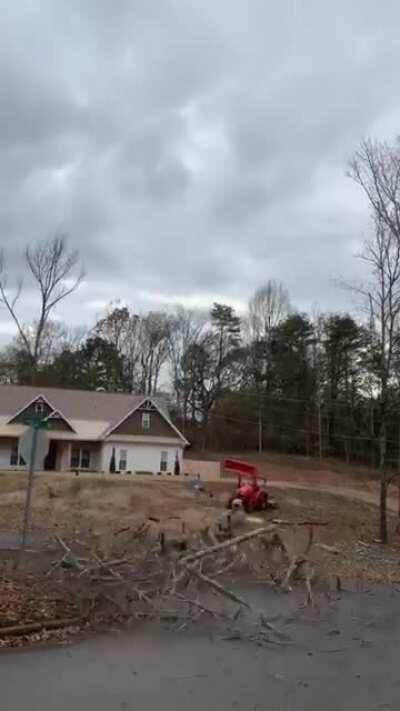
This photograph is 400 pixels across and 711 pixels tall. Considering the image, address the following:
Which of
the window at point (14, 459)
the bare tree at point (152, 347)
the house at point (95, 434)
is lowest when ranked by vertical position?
the window at point (14, 459)

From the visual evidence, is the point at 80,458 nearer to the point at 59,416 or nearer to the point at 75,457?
the point at 75,457

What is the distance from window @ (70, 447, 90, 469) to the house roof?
1.27 m

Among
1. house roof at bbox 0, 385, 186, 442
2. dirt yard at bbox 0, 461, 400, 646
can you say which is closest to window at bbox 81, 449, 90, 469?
house roof at bbox 0, 385, 186, 442

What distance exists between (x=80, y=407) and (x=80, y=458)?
3.88 meters

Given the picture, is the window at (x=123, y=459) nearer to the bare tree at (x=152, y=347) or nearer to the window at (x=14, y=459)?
the window at (x=14, y=459)

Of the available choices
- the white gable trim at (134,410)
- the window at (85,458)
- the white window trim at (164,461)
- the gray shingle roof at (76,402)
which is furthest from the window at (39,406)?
the white window trim at (164,461)

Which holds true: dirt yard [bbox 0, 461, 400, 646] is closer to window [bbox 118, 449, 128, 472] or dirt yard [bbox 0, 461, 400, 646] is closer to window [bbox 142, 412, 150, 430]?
window [bbox 118, 449, 128, 472]

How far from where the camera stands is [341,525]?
1086 inches

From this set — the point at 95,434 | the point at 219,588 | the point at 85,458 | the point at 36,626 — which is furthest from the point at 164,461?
the point at 36,626

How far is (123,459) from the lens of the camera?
48.6 metres

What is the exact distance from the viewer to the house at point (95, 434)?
157 ft

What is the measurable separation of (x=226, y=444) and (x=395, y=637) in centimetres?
6369

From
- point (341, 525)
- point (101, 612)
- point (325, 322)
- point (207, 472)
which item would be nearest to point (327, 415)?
point (325, 322)

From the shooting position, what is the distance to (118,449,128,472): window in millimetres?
48281
